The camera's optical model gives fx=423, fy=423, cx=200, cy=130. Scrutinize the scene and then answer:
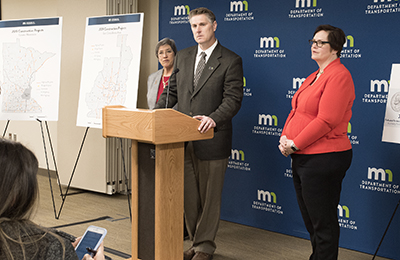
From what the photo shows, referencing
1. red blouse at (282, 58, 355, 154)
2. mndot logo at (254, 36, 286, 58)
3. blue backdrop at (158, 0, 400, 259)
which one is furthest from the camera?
mndot logo at (254, 36, 286, 58)

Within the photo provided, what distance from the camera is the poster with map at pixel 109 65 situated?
3914mm

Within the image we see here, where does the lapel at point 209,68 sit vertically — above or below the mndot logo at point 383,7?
below

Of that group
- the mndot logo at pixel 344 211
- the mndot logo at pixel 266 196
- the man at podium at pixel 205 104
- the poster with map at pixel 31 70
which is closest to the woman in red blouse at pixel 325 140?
the man at podium at pixel 205 104

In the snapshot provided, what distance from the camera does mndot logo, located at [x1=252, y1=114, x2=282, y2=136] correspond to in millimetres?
3938

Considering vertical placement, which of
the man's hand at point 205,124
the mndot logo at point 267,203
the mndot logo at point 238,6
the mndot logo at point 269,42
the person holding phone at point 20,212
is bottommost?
the mndot logo at point 267,203

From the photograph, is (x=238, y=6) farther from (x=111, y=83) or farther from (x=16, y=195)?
(x=16, y=195)

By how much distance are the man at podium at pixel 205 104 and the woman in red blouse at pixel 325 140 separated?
0.57 metres

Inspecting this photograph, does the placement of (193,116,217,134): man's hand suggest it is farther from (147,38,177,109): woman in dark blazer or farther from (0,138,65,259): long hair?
(0,138,65,259): long hair

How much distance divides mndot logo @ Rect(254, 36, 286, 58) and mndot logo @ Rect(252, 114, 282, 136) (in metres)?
0.56

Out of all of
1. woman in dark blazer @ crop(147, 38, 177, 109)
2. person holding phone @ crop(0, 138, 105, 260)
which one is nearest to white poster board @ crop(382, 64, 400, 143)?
woman in dark blazer @ crop(147, 38, 177, 109)

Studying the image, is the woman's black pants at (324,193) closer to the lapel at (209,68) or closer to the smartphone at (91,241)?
the lapel at (209,68)

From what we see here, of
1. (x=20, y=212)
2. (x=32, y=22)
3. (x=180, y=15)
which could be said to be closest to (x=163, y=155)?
(x=20, y=212)

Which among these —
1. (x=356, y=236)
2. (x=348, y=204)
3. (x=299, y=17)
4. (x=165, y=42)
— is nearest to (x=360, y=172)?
(x=348, y=204)

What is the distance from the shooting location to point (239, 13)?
411 cm
